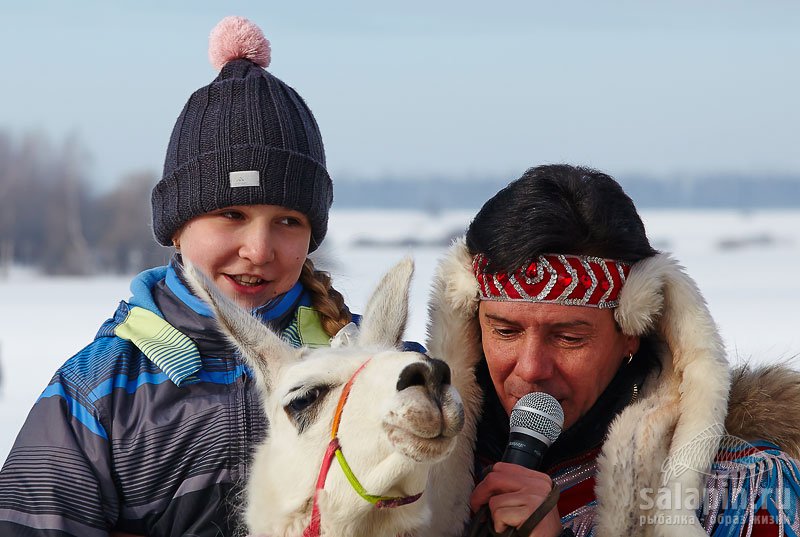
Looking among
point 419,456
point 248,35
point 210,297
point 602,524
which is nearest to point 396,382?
point 419,456

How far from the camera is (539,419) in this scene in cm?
242

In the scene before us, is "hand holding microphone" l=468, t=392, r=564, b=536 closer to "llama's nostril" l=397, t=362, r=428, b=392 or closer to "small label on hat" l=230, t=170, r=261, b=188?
"llama's nostril" l=397, t=362, r=428, b=392

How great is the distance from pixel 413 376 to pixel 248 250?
3.36 feet

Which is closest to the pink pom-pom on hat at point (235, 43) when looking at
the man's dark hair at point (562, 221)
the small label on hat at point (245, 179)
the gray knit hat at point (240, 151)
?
the gray knit hat at point (240, 151)

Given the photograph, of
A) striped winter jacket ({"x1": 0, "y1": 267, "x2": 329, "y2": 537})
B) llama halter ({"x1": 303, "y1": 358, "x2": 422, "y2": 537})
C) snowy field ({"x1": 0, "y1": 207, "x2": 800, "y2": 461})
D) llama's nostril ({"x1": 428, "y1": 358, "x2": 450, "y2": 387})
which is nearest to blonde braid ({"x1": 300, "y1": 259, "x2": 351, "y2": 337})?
snowy field ({"x1": 0, "y1": 207, "x2": 800, "y2": 461})

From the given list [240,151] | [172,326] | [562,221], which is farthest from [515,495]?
[240,151]

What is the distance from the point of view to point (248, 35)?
11.0 ft

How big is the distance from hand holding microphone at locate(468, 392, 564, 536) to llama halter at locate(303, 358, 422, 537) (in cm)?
25

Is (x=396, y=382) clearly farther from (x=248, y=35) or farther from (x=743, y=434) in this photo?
(x=248, y=35)

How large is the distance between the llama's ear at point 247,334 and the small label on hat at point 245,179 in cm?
48

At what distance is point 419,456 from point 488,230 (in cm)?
92

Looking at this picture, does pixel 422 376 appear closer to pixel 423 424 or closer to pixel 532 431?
pixel 423 424

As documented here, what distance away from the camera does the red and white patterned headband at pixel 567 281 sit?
8.87 ft

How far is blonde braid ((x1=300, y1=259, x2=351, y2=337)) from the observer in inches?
126
